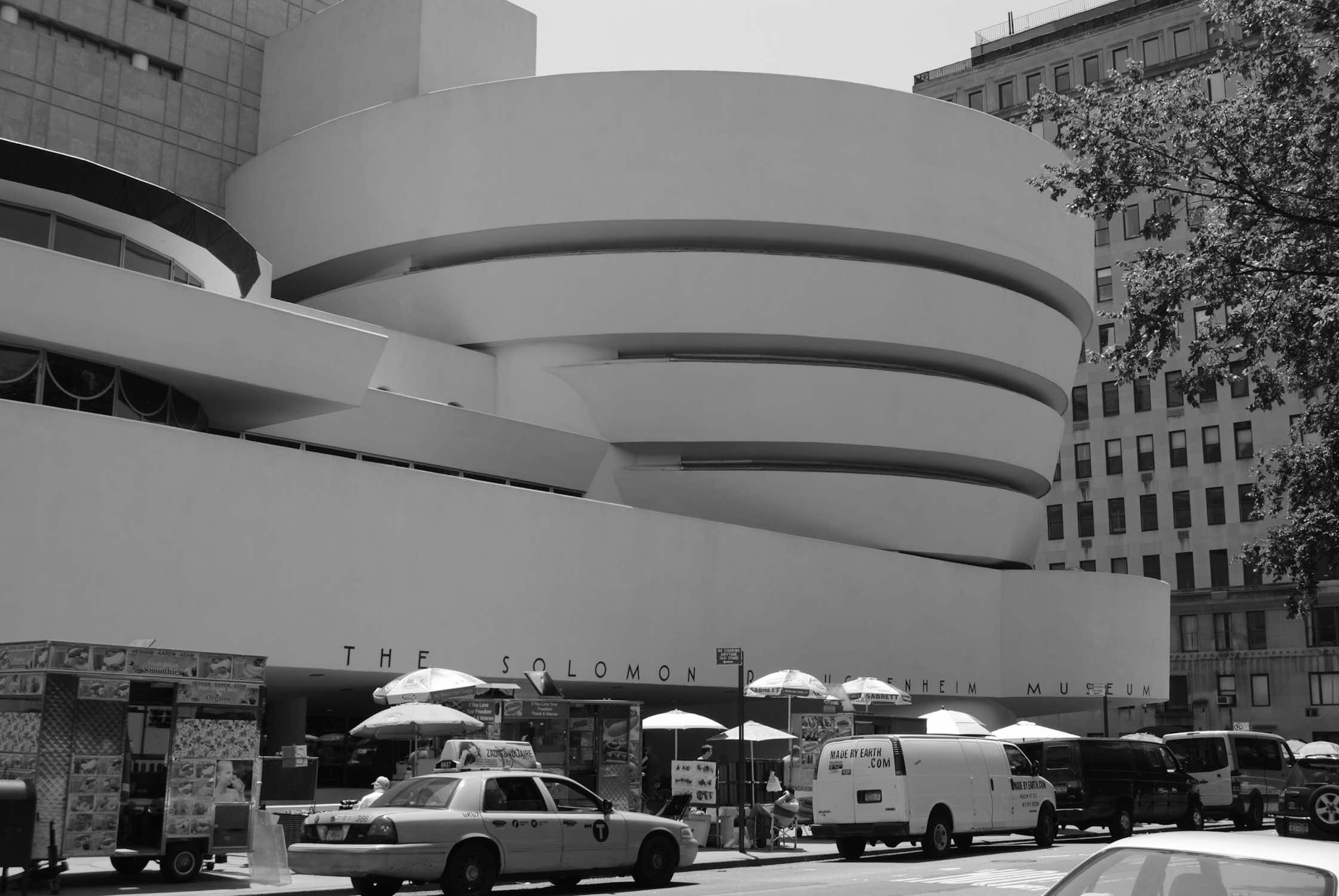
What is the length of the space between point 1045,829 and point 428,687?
37.1 ft

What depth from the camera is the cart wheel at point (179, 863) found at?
17438mm

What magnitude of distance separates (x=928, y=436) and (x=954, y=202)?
736 cm

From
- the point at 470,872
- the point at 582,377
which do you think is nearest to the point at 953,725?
the point at 582,377

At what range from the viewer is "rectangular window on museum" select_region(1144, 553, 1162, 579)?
247 feet

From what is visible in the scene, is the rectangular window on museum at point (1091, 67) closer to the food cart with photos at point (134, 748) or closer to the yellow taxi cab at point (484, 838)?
the yellow taxi cab at point (484, 838)

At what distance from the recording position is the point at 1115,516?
255 ft

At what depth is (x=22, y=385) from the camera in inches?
990

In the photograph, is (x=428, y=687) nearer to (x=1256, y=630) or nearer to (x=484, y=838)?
(x=484, y=838)

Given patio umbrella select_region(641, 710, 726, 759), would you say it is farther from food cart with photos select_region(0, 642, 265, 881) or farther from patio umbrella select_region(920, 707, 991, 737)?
food cart with photos select_region(0, 642, 265, 881)

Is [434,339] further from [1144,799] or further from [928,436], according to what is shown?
[1144,799]

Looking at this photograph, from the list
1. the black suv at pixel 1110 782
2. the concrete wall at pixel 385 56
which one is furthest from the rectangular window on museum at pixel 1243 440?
the black suv at pixel 1110 782

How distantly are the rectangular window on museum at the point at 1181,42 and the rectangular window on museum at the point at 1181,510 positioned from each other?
25678mm

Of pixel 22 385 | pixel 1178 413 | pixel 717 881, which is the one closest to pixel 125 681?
pixel 717 881

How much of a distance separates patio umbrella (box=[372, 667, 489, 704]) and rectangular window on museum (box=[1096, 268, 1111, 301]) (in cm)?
6341
